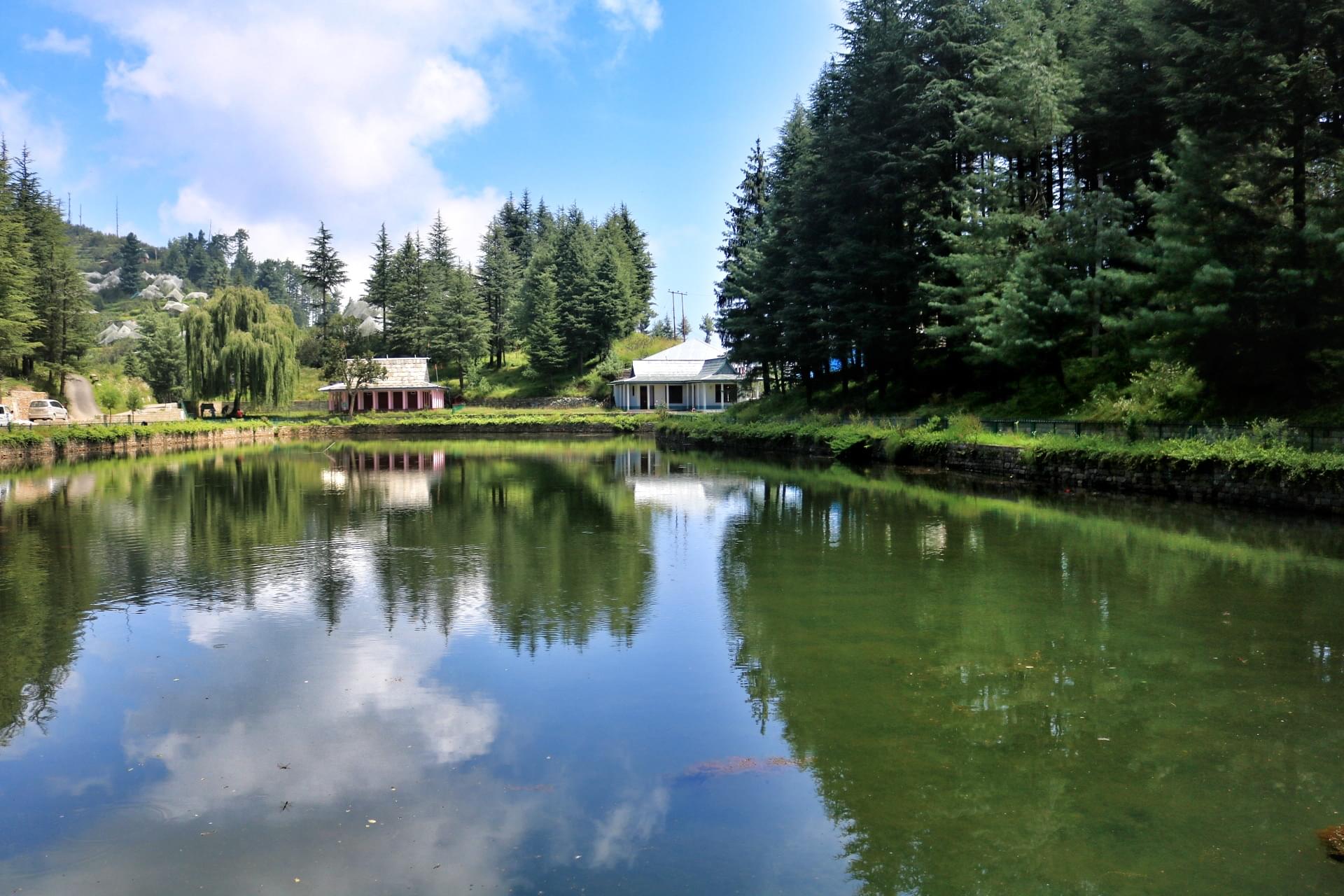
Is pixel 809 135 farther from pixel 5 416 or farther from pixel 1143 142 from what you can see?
pixel 5 416

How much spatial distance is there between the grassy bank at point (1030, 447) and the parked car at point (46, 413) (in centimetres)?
2940

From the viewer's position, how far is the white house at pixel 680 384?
59000 mm

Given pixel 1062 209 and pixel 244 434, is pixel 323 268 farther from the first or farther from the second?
pixel 1062 209

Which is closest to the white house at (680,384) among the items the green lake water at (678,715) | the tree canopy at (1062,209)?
the tree canopy at (1062,209)

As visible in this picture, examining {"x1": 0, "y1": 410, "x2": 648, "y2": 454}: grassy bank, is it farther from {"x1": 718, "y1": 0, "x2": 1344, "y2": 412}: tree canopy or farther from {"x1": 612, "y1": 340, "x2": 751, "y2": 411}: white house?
{"x1": 718, "y1": 0, "x2": 1344, "y2": 412}: tree canopy

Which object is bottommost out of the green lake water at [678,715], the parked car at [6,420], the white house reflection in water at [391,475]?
the green lake water at [678,715]

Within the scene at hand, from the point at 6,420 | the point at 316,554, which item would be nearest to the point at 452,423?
the point at 6,420

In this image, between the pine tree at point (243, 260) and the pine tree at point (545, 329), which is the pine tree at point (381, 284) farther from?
the pine tree at point (243, 260)

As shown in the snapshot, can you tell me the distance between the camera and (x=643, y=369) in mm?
61125

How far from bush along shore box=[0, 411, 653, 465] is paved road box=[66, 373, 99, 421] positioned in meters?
10.1

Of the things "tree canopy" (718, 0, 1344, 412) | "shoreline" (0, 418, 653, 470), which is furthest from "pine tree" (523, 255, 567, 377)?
"tree canopy" (718, 0, 1344, 412)

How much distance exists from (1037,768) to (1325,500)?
12.7 m

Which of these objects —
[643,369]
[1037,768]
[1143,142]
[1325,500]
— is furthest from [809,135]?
[1037,768]

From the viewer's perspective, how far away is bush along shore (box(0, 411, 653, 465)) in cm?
3388
